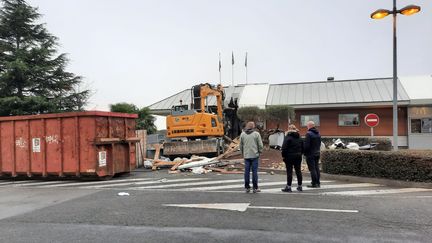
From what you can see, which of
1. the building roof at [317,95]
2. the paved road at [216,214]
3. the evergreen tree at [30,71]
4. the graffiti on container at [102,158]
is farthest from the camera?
the building roof at [317,95]

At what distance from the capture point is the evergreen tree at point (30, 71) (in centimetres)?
2272

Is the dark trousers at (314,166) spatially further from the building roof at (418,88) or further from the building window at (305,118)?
the building window at (305,118)

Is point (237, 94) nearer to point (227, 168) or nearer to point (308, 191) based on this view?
point (227, 168)

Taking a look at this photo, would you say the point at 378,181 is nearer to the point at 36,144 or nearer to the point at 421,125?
the point at 36,144

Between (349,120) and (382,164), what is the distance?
1750 cm

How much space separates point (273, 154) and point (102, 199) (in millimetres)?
10288

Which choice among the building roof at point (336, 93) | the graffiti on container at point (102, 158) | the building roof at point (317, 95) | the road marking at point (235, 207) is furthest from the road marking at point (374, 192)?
the building roof at point (336, 93)

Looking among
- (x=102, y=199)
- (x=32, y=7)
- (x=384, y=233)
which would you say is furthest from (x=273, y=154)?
(x=32, y=7)

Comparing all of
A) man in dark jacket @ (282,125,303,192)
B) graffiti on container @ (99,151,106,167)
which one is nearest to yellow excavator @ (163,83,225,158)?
graffiti on container @ (99,151,106,167)

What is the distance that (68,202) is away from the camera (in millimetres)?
8266

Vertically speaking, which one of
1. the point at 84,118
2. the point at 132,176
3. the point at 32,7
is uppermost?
the point at 32,7

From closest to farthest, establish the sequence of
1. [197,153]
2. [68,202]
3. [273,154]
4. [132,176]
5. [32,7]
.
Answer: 1. [68,202]
2. [132,176]
3. [197,153]
4. [273,154]
5. [32,7]

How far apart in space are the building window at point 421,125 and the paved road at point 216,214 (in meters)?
18.8

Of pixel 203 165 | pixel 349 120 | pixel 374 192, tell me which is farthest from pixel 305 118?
pixel 374 192
